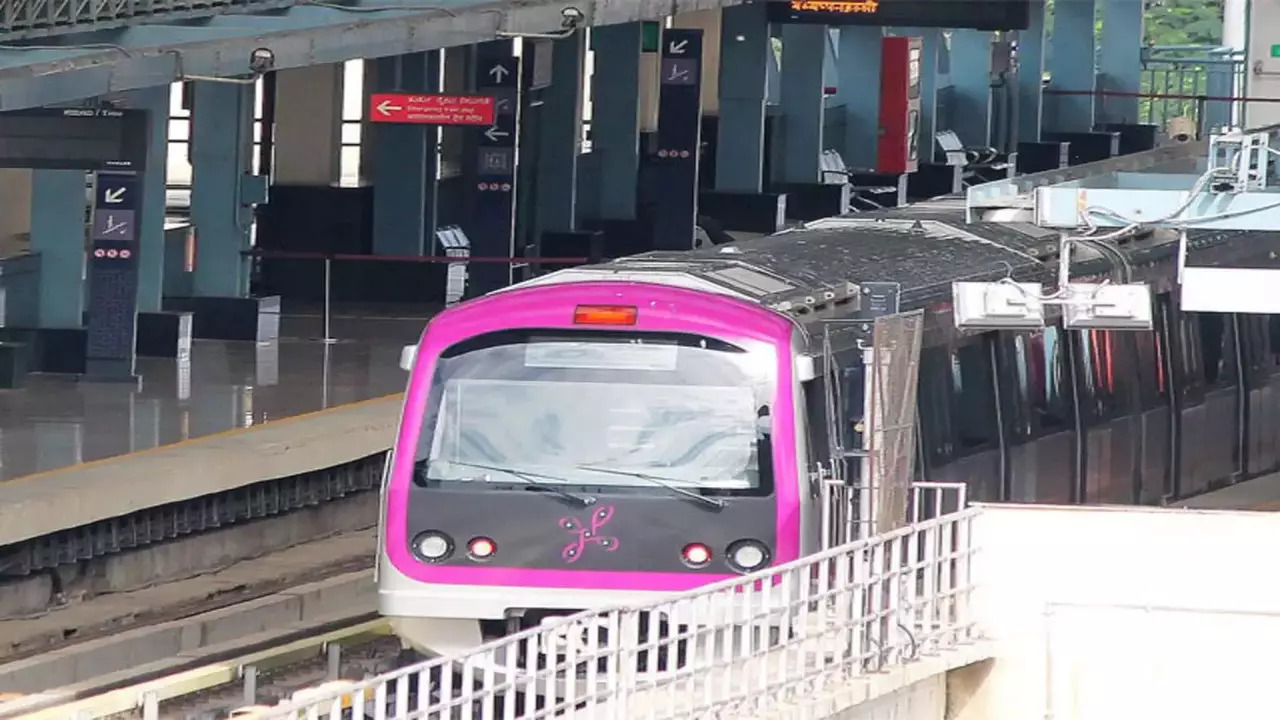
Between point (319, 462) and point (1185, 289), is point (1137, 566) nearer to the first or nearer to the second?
point (1185, 289)

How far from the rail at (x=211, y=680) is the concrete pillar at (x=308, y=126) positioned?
658 inches

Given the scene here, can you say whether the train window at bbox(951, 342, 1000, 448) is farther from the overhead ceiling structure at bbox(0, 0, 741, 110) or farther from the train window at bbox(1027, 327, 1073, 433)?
the overhead ceiling structure at bbox(0, 0, 741, 110)

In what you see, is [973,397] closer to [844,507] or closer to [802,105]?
[844,507]

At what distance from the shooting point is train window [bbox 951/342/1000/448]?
1630 centimetres

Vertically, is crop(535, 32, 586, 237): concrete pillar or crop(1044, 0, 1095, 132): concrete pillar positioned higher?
A: crop(1044, 0, 1095, 132): concrete pillar

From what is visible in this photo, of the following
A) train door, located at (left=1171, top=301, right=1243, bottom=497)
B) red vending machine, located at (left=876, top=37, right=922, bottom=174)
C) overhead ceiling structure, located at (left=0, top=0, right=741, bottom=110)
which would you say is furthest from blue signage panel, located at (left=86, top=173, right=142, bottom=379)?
red vending machine, located at (left=876, top=37, right=922, bottom=174)

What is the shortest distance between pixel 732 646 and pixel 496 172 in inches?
768

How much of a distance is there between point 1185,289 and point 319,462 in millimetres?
8088

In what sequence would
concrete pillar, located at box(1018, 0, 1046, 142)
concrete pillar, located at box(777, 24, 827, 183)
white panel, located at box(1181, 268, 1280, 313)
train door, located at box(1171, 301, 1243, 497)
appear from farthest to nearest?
concrete pillar, located at box(1018, 0, 1046, 142), concrete pillar, located at box(777, 24, 827, 183), train door, located at box(1171, 301, 1243, 497), white panel, located at box(1181, 268, 1280, 313)

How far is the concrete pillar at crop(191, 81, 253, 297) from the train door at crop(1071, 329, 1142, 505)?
10.4 meters

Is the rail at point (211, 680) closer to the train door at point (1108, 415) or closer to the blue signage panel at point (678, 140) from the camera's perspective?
the train door at point (1108, 415)

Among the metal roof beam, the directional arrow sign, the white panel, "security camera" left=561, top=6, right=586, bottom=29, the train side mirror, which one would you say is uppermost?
"security camera" left=561, top=6, right=586, bottom=29

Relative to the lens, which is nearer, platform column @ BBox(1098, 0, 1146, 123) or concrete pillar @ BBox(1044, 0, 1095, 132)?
concrete pillar @ BBox(1044, 0, 1095, 132)

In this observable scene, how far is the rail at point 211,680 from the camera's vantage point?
533 inches
